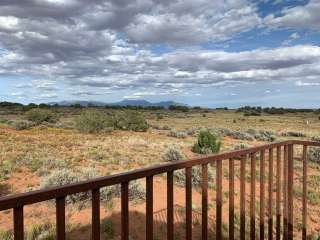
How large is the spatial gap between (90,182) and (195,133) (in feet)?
97.0

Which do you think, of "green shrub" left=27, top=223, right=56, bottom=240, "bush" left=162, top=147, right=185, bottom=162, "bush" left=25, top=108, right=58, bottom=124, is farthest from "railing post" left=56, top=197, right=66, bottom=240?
"bush" left=25, top=108, right=58, bottom=124

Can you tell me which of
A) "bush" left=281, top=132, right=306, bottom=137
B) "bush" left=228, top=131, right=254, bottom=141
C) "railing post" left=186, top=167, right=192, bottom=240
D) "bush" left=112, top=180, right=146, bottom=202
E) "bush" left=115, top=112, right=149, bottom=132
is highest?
"railing post" left=186, top=167, right=192, bottom=240

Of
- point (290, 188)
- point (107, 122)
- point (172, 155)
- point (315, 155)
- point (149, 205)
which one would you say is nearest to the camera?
point (149, 205)

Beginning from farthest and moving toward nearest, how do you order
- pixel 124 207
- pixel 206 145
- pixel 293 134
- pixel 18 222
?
pixel 293 134
pixel 206 145
pixel 124 207
pixel 18 222

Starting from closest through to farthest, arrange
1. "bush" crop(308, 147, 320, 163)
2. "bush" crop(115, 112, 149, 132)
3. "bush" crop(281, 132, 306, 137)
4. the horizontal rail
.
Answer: the horizontal rail → "bush" crop(308, 147, 320, 163) → "bush" crop(281, 132, 306, 137) → "bush" crop(115, 112, 149, 132)

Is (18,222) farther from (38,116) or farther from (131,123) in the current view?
(38,116)

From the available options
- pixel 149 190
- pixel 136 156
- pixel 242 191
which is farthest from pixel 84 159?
pixel 149 190

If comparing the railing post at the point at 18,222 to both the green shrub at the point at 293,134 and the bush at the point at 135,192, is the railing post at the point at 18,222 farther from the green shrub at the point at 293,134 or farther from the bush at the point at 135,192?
the green shrub at the point at 293,134

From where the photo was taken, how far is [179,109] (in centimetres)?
11056

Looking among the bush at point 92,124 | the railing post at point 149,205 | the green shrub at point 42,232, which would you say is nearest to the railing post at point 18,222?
the railing post at point 149,205

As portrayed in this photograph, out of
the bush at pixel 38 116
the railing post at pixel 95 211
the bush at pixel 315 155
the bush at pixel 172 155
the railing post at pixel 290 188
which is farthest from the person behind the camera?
the bush at pixel 38 116

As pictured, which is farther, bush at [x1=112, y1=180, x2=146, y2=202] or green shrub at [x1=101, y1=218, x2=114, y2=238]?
bush at [x1=112, y1=180, x2=146, y2=202]

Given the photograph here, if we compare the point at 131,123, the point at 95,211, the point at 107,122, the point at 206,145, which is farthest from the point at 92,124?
the point at 95,211

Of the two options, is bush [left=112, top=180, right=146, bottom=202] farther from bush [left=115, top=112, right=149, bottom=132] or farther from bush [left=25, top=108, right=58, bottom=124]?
bush [left=25, top=108, right=58, bottom=124]
